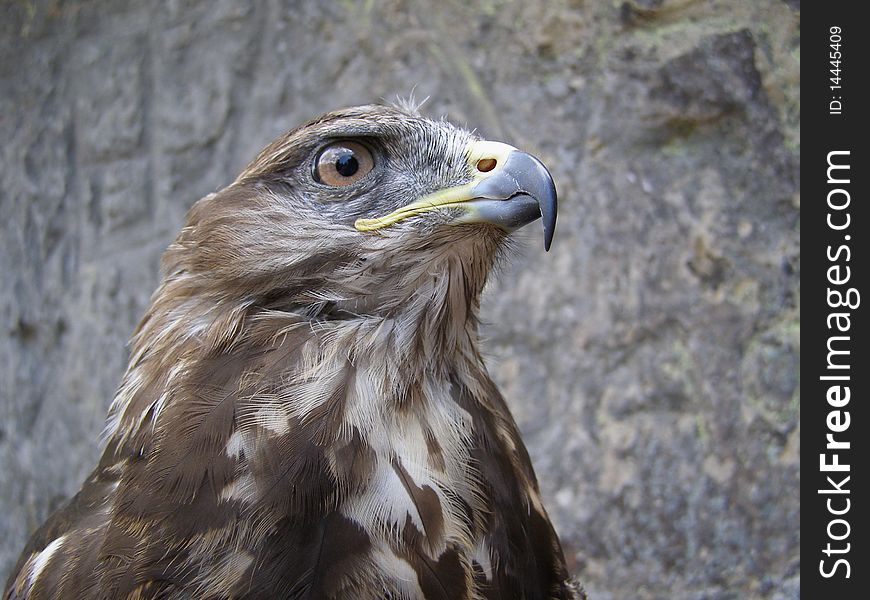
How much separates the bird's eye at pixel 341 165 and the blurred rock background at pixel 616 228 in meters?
1.46

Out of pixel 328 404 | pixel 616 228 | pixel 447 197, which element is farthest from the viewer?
pixel 616 228

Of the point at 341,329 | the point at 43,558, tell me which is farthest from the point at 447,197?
the point at 43,558

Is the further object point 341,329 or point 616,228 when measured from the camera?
point 616,228

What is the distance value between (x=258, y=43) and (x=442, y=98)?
100 cm

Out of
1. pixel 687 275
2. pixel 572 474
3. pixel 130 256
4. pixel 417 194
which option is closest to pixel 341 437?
pixel 417 194

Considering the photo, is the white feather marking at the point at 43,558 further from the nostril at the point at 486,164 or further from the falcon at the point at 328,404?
the nostril at the point at 486,164

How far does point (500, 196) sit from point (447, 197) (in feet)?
0.43

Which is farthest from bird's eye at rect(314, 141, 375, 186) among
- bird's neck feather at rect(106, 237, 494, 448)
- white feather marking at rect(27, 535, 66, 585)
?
white feather marking at rect(27, 535, 66, 585)

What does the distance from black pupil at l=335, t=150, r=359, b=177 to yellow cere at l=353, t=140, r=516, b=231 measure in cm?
14

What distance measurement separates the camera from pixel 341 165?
1922 millimetres

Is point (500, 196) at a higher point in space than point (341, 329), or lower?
higher

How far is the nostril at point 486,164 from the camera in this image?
1.81m

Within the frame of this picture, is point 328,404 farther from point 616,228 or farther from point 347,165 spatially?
point 616,228

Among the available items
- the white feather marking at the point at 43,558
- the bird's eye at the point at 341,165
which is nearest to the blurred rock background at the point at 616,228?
the bird's eye at the point at 341,165
